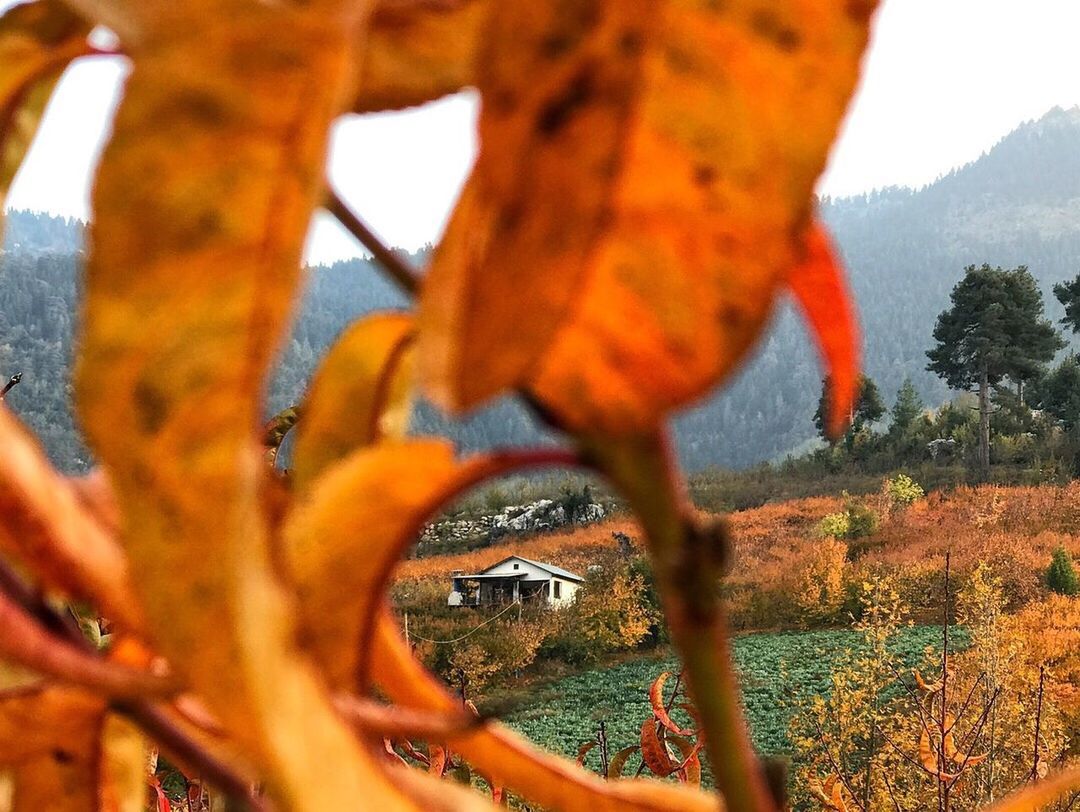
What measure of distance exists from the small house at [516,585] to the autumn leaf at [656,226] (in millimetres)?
10899

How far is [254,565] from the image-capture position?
10cm

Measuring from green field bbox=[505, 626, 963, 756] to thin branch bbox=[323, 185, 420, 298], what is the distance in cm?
746

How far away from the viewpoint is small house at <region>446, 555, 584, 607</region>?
11.1 meters

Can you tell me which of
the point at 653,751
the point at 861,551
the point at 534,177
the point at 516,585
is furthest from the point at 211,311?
the point at 861,551

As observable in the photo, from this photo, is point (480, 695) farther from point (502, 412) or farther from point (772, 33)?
point (502, 412)

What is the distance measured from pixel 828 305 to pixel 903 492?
529 inches

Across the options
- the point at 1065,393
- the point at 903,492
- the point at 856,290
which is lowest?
the point at 903,492

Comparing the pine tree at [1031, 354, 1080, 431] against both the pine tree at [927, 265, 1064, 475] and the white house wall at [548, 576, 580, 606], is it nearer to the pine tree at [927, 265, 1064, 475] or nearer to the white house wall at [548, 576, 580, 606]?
the pine tree at [927, 265, 1064, 475]

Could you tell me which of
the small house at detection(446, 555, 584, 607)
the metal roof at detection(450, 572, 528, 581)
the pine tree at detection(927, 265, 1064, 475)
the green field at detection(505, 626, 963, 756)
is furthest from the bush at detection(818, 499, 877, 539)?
the pine tree at detection(927, 265, 1064, 475)

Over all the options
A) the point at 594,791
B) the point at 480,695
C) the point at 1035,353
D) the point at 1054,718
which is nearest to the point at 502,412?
the point at 1035,353

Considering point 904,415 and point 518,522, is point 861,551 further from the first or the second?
point 904,415

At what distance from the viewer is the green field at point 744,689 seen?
7.84m

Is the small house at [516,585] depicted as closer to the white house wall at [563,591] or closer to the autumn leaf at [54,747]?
Result: the white house wall at [563,591]

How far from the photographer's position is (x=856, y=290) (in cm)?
3262
